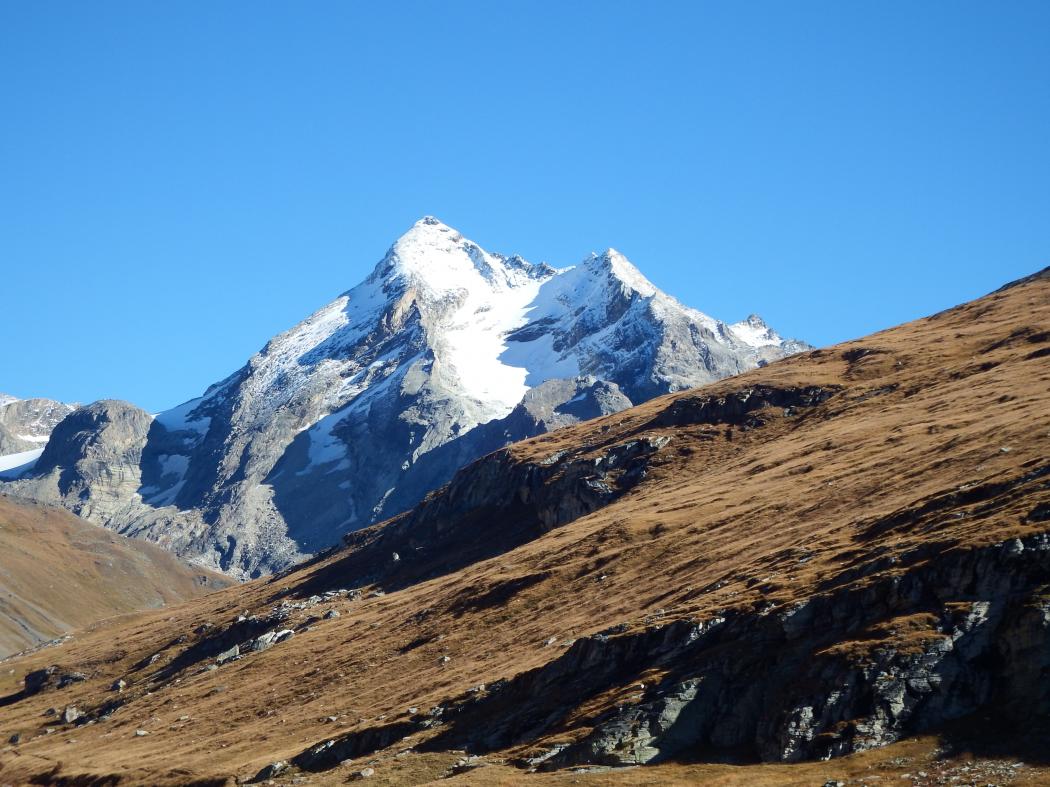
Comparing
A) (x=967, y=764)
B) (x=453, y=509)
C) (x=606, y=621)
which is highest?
(x=453, y=509)

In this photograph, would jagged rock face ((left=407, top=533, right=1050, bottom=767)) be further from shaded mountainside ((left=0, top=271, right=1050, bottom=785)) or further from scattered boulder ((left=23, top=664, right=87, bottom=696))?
scattered boulder ((left=23, top=664, right=87, bottom=696))

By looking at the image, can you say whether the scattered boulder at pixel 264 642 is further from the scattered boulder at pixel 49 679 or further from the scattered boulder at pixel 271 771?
the scattered boulder at pixel 271 771

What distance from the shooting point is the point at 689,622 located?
247 feet

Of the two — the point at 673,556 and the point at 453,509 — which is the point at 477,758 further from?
the point at 453,509

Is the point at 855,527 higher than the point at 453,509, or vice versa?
the point at 453,509

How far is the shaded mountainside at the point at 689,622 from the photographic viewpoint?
59.9 metres

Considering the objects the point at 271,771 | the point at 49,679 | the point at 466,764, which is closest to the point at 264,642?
the point at 49,679

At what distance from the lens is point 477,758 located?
73250 mm

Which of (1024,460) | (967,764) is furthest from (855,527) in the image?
(967,764)

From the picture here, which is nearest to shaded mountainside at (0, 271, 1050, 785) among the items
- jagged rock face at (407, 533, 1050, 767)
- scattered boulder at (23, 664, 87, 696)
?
jagged rock face at (407, 533, 1050, 767)

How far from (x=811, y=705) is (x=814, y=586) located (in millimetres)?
12997

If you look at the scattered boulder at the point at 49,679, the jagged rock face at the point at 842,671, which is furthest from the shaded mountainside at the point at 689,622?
the scattered boulder at the point at 49,679

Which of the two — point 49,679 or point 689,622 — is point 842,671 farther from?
point 49,679

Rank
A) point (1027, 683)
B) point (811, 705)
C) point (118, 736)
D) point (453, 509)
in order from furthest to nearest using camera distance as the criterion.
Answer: point (453, 509) → point (118, 736) → point (811, 705) → point (1027, 683)
